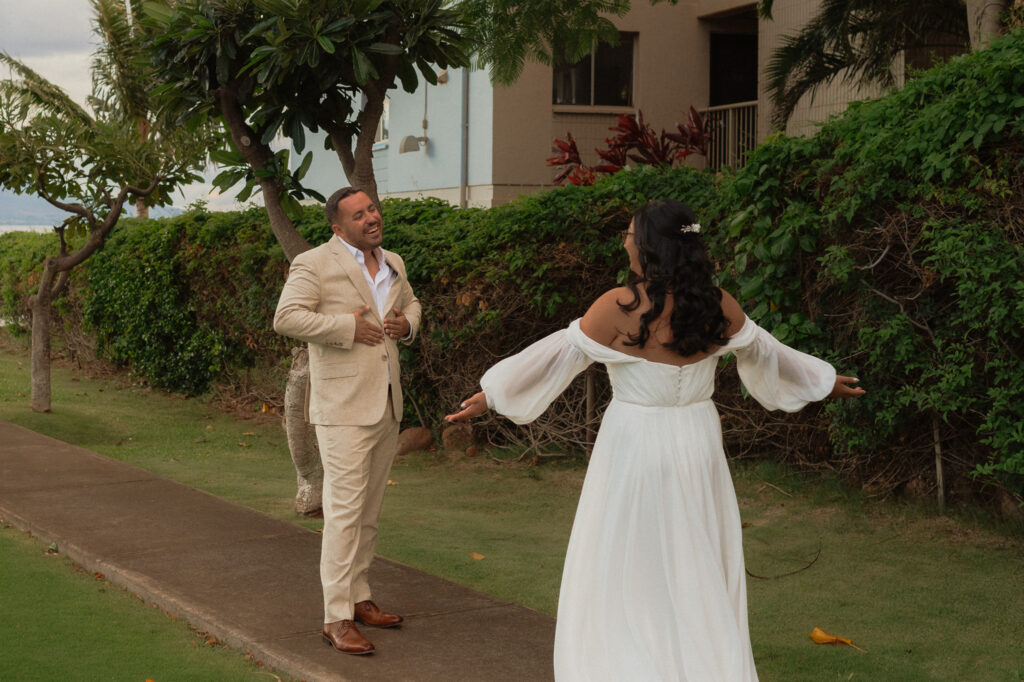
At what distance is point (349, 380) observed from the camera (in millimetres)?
5496

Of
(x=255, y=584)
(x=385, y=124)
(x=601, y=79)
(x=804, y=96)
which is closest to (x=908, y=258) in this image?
(x=255, y=584)

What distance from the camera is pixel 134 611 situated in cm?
600

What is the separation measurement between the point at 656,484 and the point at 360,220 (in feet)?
7.08

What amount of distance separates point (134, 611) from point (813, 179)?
466cm

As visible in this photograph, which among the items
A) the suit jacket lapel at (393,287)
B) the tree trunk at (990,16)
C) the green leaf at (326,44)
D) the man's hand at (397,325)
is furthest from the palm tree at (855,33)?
the man's hand at (397,325)

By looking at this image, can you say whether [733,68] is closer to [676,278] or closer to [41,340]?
[41,340]

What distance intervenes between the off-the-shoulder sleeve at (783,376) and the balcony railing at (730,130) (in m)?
15.0

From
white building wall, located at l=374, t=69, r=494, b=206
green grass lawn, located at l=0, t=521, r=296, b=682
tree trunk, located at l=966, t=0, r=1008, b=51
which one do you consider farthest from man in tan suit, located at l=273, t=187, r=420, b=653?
white building wall, located at l=374, t=69, r=494, b=206

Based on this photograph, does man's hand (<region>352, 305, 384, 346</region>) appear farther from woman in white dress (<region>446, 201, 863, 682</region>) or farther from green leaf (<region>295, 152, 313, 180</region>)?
green leaf (<region>295, 152, 313, 180</region>)

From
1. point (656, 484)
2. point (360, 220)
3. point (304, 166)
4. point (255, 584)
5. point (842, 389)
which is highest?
point (304, 166)

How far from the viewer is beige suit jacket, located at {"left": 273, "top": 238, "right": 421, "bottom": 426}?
5.42 metres

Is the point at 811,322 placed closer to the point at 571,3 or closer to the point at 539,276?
the point at 539,276

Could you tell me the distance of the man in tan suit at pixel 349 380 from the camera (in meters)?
5.33

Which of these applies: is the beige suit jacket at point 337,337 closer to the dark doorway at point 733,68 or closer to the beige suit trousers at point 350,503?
the beige suit trousers at point 350,503
